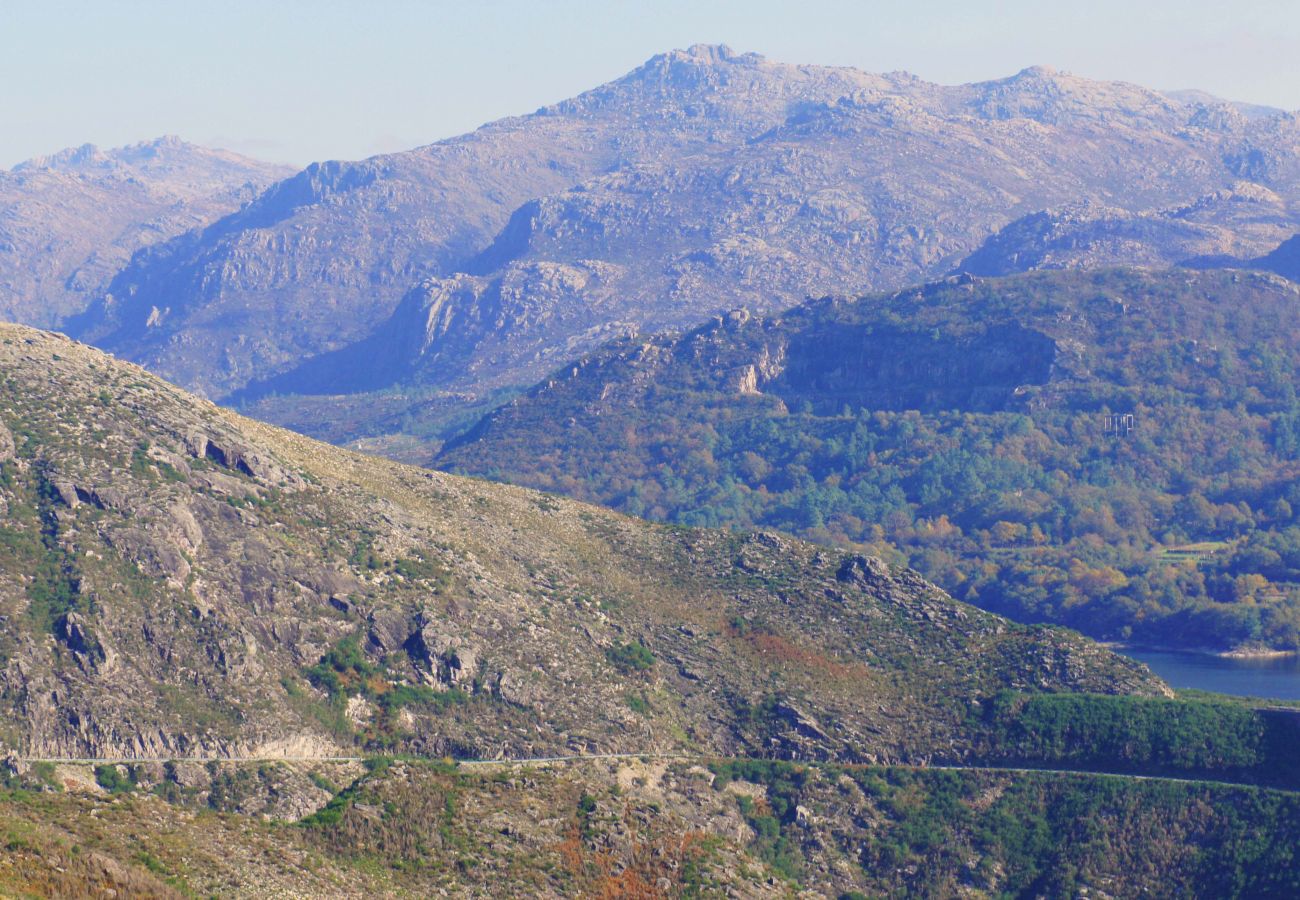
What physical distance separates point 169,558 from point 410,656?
20.0m

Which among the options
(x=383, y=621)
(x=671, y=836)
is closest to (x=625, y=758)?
(x=383, y=621)

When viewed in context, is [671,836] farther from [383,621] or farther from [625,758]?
[383,621]

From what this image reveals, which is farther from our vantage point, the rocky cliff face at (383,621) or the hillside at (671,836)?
the rocky cliff face at (383,621)

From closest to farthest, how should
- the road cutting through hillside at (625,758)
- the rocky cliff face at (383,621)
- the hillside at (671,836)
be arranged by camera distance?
the hillside at (671,836) → the road cutting through hillside at (625,758) → the rocky cliff face at (383,621)

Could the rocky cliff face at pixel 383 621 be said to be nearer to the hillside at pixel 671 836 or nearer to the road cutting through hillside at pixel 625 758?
the road cutting through hillside at pixel 625 758

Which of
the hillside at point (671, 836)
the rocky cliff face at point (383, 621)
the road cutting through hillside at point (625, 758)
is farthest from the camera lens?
the rocky cliff face at point (383, 621)

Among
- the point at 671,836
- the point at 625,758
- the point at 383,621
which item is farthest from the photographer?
the point at 383,621

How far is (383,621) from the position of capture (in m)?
Result: 162

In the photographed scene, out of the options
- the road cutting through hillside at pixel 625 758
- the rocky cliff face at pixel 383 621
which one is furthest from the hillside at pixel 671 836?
the rocky cliff face at pixel 383 621

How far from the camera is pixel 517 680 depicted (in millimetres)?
160250

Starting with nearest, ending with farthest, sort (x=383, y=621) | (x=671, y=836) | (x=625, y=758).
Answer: (x=671, y=836) → (x=625, y=758) → (x=383, y=621)

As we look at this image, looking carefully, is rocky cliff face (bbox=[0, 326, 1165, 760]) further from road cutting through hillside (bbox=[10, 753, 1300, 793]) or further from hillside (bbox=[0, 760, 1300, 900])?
hillside (bbox=[0, 760, 1300, 900])

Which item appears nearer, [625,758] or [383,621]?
[625,758]

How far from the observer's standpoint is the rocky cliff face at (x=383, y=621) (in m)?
149
